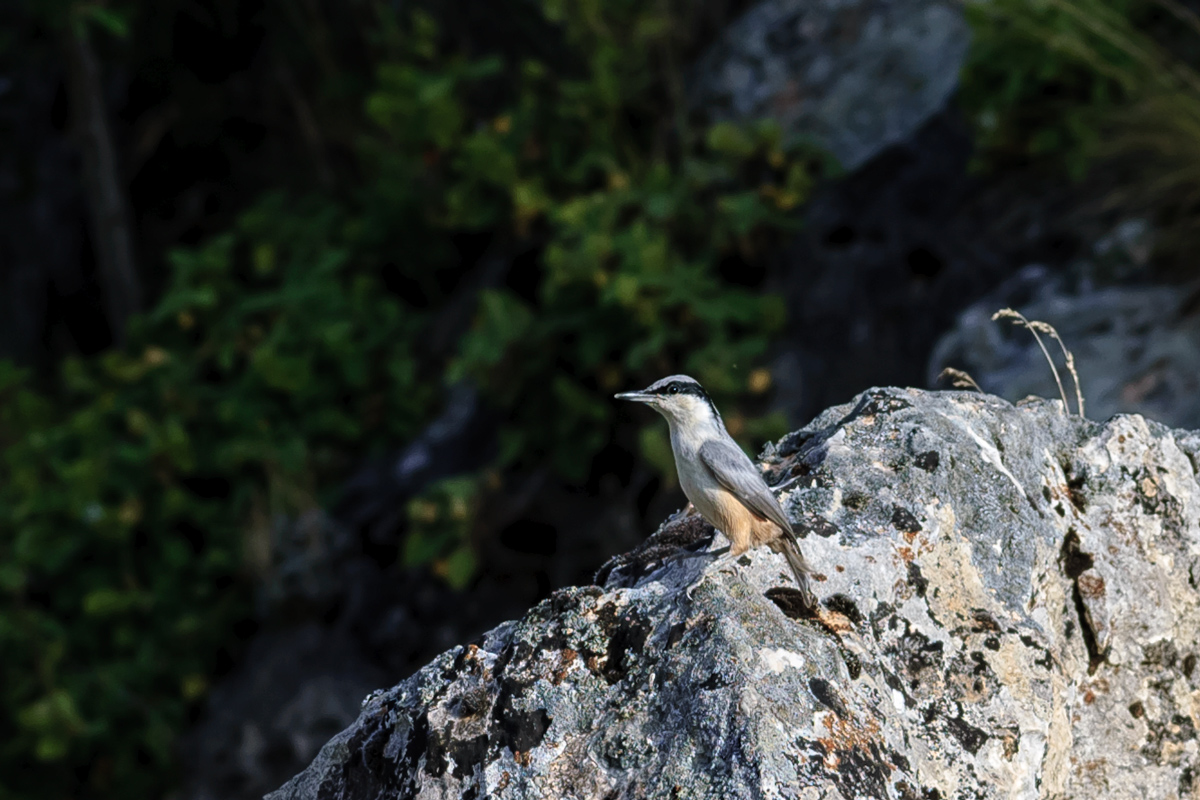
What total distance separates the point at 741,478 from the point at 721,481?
61mm

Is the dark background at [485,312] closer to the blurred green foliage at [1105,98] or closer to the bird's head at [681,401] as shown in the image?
the blurred green foliage at [1105,98]

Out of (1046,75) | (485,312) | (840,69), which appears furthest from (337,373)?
(1046,75)

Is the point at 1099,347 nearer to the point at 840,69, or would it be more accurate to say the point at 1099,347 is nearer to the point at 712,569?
the point at 840,69

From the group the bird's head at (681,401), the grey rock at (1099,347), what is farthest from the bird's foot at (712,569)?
the grey rock at (1099,347)

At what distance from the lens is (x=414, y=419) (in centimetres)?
705

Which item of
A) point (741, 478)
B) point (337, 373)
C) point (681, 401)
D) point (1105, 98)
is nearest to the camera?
point (741, 478)

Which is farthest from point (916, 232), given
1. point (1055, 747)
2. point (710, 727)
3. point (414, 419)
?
point (710, 727)

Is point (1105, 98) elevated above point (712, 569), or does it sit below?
below

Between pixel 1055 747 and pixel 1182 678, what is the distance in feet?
1.57

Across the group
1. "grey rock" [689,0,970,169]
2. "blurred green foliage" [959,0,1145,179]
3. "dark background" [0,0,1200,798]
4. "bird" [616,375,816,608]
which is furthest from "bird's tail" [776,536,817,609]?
"grey rock" [689,0,970,169]

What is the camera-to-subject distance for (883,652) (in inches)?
89.7

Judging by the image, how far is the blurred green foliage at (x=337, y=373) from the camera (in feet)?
19.8

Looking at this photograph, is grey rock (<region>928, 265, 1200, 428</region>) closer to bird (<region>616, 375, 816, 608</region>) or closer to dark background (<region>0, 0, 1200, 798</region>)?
dark background (<region>0, 0, 1200, 798</region>)

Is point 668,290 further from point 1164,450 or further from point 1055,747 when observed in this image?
point 1055,747
